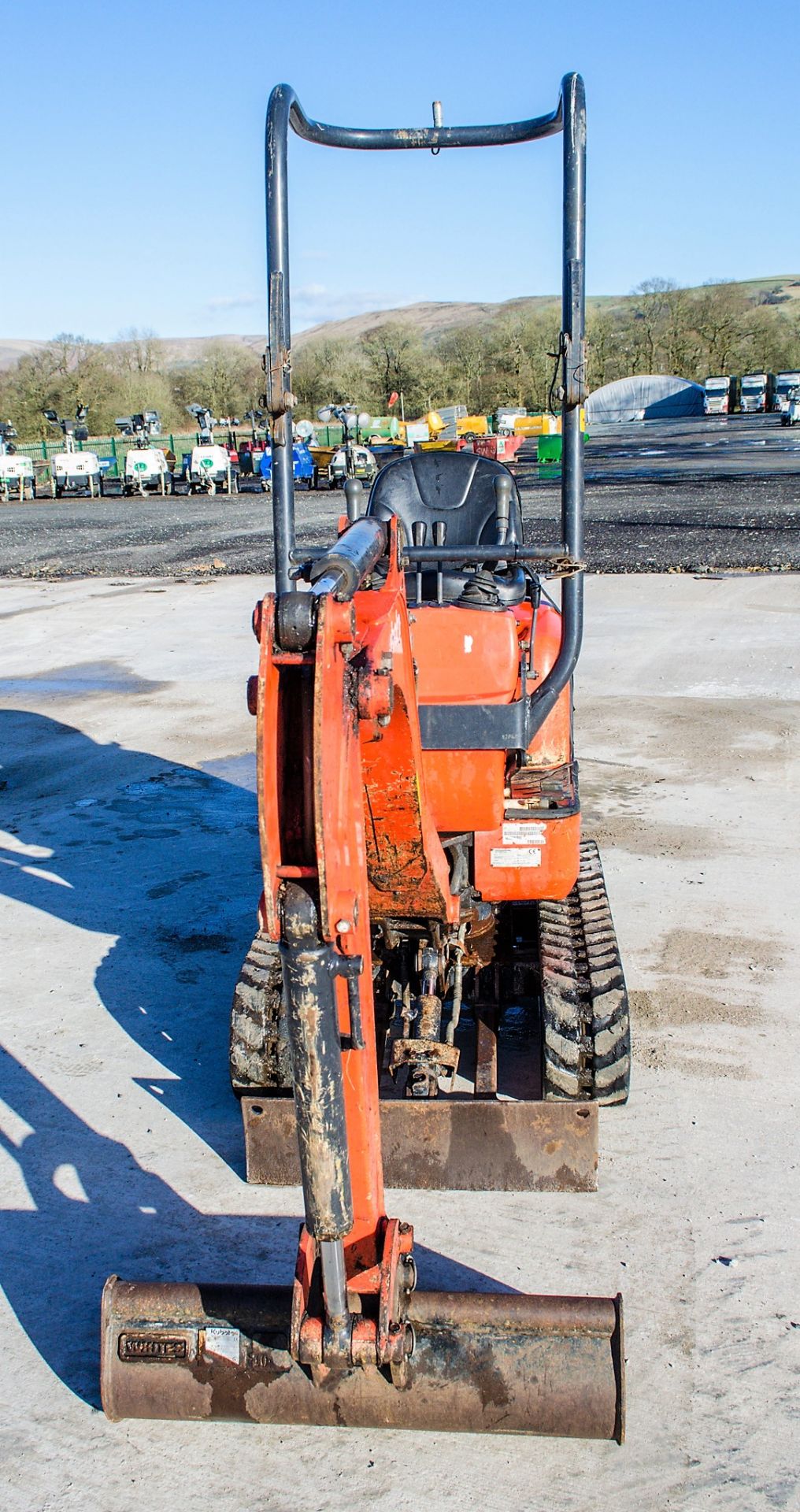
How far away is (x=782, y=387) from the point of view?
64.4 m

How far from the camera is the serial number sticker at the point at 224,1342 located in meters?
3.16

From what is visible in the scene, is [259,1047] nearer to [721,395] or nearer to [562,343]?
[562,343]

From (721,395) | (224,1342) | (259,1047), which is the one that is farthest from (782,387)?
(224,1342)

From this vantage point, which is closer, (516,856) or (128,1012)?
(516,856)

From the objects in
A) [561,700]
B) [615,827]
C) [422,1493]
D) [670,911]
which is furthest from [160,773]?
[422,1493]

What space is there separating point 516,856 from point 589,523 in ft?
65.7

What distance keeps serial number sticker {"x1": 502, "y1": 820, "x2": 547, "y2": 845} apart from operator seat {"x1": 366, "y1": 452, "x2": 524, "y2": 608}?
128cm

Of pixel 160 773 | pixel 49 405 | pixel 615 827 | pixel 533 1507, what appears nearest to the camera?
pixel 533 1507

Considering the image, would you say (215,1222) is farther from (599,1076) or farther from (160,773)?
(160,773)

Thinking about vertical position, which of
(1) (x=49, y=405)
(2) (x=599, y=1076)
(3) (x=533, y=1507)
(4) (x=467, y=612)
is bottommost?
(3) (x=533, y=1507)

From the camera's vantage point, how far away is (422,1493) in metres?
3.15

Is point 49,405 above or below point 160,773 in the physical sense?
above

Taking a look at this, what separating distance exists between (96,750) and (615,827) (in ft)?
13.5

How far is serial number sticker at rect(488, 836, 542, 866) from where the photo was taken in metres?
4.52
